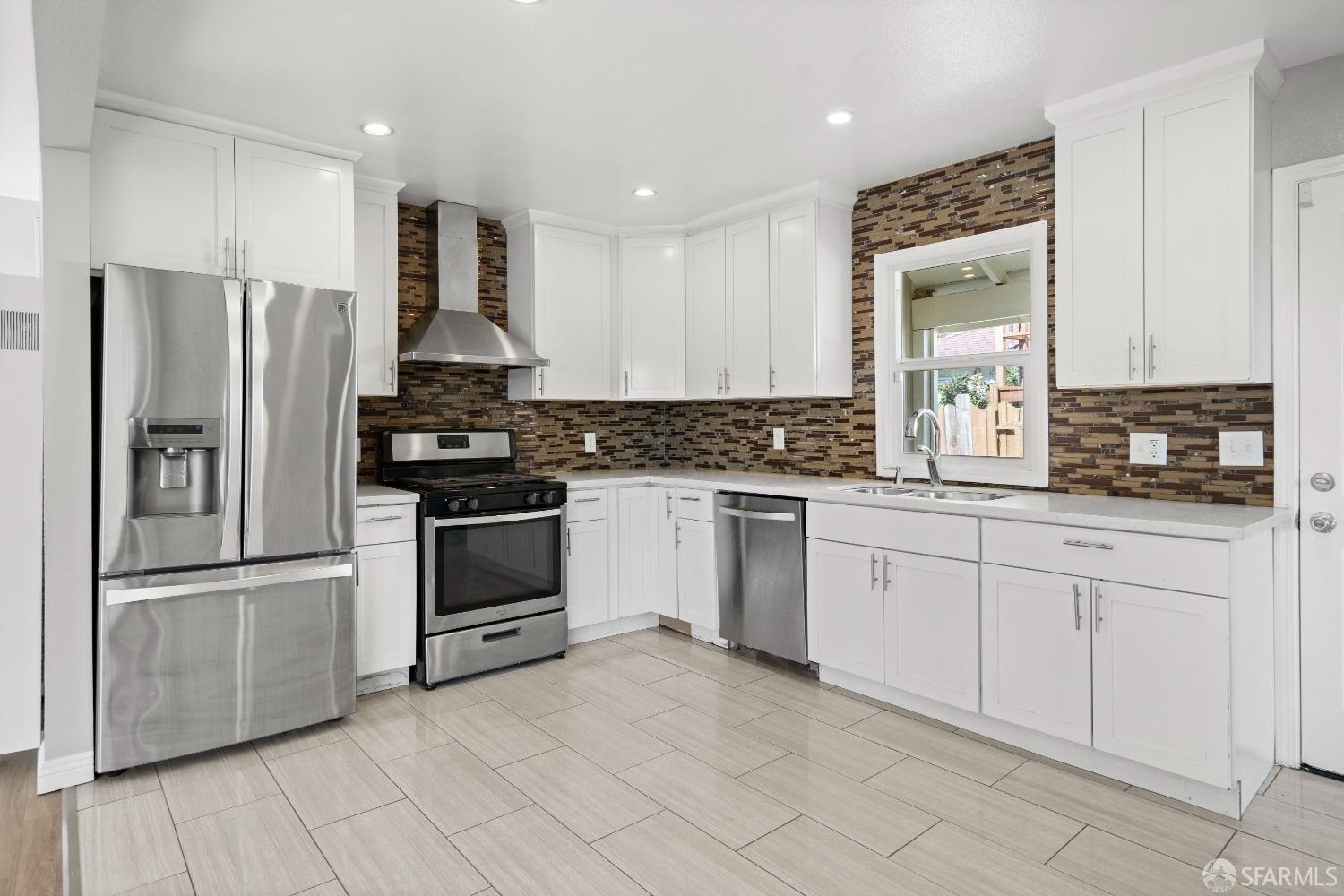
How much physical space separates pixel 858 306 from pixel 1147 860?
8.91ft

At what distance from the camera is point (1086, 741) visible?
100 inches

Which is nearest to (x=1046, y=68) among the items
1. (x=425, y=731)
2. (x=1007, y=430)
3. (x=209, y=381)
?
(x=1007, y=430)

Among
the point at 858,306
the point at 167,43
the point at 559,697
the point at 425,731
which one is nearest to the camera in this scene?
the point at 167,43

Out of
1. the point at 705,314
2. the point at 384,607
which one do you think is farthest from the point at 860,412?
the point at 384,607

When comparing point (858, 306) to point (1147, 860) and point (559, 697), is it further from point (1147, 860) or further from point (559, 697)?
point (1147, 860)

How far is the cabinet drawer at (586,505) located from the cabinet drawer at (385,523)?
33.2 inches

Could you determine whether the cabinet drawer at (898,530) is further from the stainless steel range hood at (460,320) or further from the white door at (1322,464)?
the stainless steel range hood at (460,320)

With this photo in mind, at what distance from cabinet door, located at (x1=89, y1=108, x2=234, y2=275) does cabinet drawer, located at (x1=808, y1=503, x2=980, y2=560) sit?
267 centimetres

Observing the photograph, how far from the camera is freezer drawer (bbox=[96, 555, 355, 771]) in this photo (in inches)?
102

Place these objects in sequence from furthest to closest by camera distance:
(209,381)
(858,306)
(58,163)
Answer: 1. (858,306)
2. (209,381)
3. (58,163)

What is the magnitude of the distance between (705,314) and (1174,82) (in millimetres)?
2479

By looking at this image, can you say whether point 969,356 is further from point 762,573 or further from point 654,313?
point 654,313

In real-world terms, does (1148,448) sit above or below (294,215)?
below

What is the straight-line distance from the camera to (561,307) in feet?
14.5
